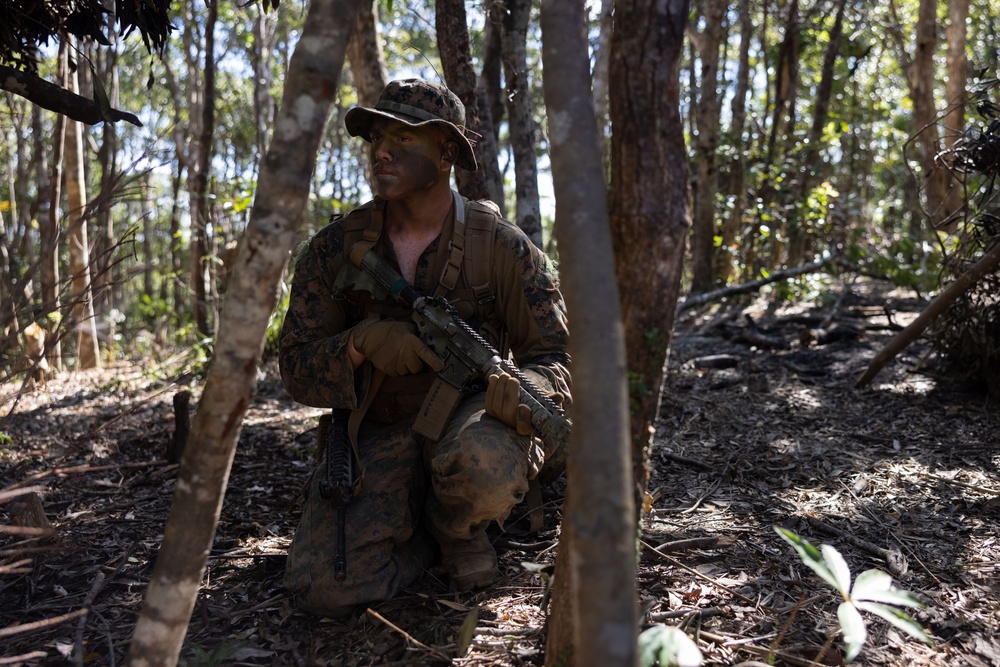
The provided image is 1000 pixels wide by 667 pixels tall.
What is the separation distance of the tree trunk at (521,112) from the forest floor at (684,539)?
168 centimetres

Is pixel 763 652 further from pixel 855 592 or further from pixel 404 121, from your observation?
pixel 404 121

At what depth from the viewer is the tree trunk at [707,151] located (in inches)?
388

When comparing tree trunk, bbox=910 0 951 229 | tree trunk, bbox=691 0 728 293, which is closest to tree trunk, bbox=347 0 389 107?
tree trunk, bbox=691 0 728 293

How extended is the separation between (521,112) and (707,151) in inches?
189

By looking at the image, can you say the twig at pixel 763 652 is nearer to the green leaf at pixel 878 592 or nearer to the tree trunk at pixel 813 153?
the green leaf at pixel 878 592

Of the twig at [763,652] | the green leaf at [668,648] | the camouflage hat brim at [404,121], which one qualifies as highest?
the camouflage hat brim at [404,121]

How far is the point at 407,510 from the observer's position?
3283 millimetres

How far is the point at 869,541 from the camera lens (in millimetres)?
3232

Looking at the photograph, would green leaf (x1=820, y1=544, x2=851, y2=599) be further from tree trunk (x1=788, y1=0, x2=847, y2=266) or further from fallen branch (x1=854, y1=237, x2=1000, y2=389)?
tree trunk (x1=788, y1=0, x2=847, y2=266)

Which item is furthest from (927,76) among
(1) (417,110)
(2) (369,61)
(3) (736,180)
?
(1) (417,110)

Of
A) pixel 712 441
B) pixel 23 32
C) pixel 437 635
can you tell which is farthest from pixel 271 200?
pixel 712 441

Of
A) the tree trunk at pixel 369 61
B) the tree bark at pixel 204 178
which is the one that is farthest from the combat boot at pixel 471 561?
the tree bark at pixel 204 178

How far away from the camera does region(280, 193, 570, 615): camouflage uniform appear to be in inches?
120

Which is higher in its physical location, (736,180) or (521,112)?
(736,180)
